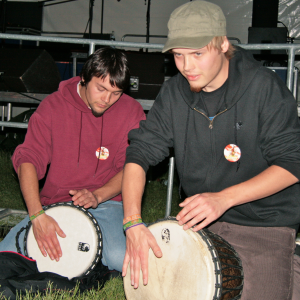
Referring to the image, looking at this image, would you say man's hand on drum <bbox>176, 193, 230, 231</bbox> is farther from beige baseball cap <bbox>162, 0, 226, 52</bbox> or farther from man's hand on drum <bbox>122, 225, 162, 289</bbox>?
beige baseball cap <bbox>162, 0, 226, 52</bbox>

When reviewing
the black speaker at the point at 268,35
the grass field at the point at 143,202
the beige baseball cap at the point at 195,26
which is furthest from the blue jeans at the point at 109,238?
the black speaker at the point at 268,35

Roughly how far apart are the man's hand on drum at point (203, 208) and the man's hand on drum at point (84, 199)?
89cm

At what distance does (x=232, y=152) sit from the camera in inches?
73.1

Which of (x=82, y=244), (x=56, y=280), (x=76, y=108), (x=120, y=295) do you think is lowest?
(x=120, y=295)

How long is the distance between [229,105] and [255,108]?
0.13m

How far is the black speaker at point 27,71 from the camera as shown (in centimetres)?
381

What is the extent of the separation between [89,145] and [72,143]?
0.42 ft

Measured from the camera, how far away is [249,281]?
5.66 feet

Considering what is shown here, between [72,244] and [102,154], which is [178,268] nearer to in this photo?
[72,244]

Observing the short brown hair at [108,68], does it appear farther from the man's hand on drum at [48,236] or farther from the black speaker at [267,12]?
the black speaker at [267,12]

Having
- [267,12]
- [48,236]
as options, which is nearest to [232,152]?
[48,236]

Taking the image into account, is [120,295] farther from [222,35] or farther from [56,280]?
[222,35]

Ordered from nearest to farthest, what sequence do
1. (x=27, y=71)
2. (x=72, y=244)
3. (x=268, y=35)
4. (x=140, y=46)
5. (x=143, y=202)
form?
(x=72, y=244), (x=140, y=46), (x=27, y=71), (x=143, y=202), (x=268, y=35)

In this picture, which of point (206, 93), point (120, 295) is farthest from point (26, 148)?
point (206, 93)
